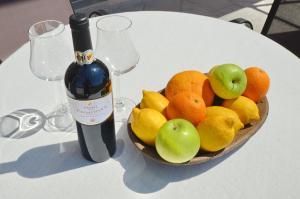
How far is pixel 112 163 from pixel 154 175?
3.7 inches

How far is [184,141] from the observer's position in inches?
24.5

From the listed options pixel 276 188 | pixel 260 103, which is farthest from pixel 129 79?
pixel 276 188

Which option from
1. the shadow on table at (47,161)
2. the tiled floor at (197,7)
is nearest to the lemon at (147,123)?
the shadow on table at (47,161)

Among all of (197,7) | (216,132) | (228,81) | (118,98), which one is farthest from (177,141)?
(197,7)

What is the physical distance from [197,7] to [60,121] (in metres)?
2.25

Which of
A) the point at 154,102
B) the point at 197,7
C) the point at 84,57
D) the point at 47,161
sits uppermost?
the point at 84,57

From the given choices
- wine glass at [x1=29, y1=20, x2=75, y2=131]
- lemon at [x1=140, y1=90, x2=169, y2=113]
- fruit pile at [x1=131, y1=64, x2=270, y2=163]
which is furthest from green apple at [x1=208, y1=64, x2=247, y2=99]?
wine glass at [x1=29, y1=20, x2=75, y2=131]

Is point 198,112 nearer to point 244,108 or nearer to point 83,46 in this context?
point 244,108

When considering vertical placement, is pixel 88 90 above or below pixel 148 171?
above

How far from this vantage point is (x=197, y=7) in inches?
112

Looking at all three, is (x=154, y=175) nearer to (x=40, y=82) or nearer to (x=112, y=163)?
(x=112, y=163)

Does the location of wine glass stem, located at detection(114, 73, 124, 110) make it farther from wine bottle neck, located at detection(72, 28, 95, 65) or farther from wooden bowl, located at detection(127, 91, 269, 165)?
wine bottle neck, located at detection(72, 28, 95, 65)

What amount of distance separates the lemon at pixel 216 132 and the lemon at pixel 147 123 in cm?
8

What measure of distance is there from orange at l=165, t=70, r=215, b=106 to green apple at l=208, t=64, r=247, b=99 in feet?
0.07
